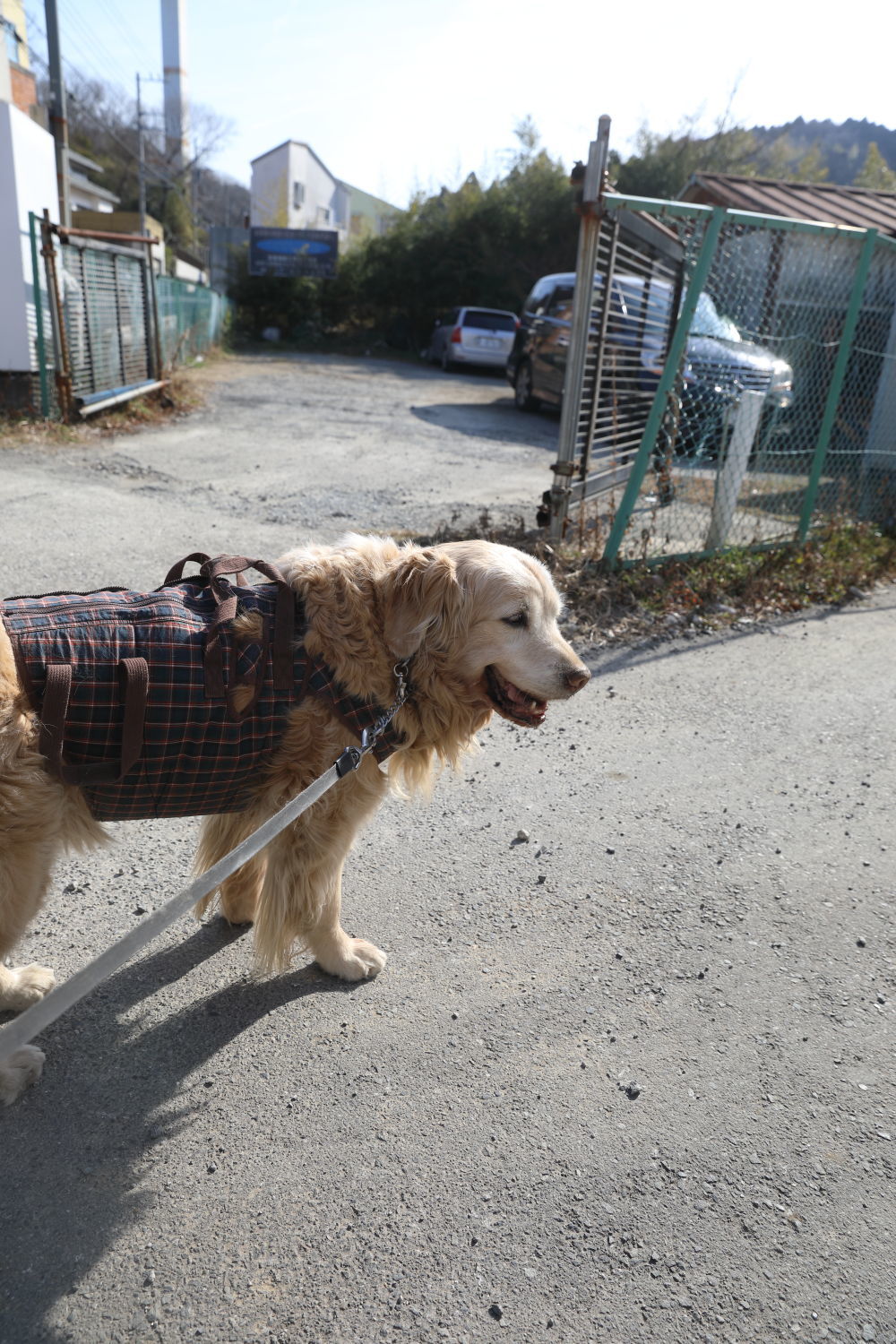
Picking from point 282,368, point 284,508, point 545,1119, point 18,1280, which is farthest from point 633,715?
point 282,368

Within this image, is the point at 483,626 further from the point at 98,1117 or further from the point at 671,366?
the point at 671,366

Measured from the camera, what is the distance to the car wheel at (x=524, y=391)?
637 inches

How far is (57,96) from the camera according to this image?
14.5 meters

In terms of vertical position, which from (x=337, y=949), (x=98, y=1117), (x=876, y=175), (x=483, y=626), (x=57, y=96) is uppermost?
(x=876, y=175)

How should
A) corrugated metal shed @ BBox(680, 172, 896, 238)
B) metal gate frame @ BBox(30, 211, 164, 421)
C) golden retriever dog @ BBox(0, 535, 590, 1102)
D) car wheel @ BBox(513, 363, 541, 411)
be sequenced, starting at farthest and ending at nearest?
1. car wheel @ BBox(513, 363, 541, 411)
2. corrugated metal shed @ BBox(680, 172, 896, 238)
3. metal gate frame @ BBox(30, 211, 164, 421)
4. golden retriever dog @ BBox(0, 535, 590, 1102)

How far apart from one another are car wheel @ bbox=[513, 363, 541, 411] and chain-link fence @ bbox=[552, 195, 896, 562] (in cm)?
812

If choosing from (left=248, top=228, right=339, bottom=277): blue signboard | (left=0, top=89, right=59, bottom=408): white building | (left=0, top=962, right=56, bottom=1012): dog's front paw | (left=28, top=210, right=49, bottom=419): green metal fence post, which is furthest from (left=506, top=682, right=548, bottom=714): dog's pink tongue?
(left=248, top=228, right=339, bottom=277): blue signboard

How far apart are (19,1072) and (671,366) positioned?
17.9 feet

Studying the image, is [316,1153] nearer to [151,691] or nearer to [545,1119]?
[545,1119]

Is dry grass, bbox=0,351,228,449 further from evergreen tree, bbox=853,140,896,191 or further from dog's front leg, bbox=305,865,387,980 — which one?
evergreen tree, bbox=853,140,896,191

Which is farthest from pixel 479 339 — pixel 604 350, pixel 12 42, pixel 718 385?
pixel 604 350

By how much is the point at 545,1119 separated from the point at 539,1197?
9.3 inches

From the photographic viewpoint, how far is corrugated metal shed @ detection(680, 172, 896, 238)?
11.4 meters

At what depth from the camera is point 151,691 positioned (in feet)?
7.18
